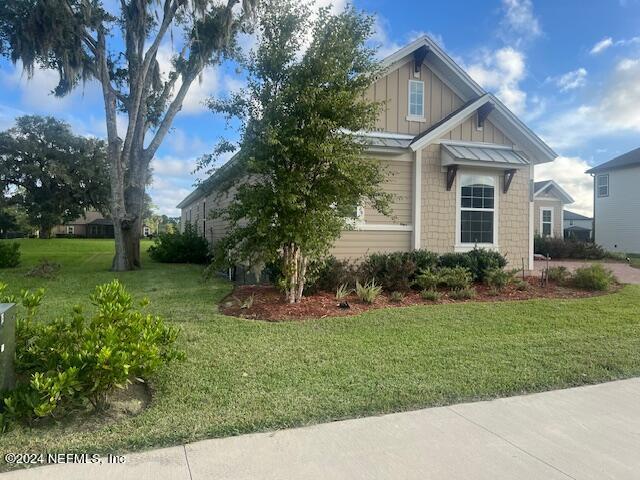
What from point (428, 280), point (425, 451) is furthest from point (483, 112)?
point (425, 451)

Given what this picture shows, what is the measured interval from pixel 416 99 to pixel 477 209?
338 cm

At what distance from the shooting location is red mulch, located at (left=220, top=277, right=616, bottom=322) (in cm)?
718

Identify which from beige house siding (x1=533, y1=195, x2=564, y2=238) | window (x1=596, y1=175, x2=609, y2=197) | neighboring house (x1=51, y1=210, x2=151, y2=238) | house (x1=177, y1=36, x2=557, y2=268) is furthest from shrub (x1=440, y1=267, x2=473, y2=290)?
neighboring house (x1=51, y1=210, x2=151, y2=238)

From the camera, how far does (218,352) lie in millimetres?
5137

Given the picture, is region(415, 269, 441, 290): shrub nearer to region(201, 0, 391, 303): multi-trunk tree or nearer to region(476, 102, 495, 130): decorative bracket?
region(201, 0, 391, 303): multi-trunk tree

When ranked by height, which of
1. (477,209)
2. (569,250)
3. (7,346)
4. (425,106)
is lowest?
(7,346)

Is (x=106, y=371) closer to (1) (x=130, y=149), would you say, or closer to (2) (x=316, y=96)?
(2) (x=316, y=96)

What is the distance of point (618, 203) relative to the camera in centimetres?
2556

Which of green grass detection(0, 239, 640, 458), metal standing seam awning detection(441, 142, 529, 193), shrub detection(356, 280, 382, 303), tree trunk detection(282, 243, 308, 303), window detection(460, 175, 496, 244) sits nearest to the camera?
green grass detection(0, 239, 640, 458)

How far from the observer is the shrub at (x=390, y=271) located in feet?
30.0

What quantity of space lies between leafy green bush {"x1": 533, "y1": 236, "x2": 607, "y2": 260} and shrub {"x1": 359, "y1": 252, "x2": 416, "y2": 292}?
13.4m

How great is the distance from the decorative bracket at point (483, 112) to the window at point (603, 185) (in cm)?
1927

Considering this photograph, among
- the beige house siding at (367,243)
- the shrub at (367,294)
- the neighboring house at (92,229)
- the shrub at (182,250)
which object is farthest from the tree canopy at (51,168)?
the shrub at (367,294)

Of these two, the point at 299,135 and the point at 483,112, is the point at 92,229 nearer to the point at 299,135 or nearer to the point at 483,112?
the point at 483,112
